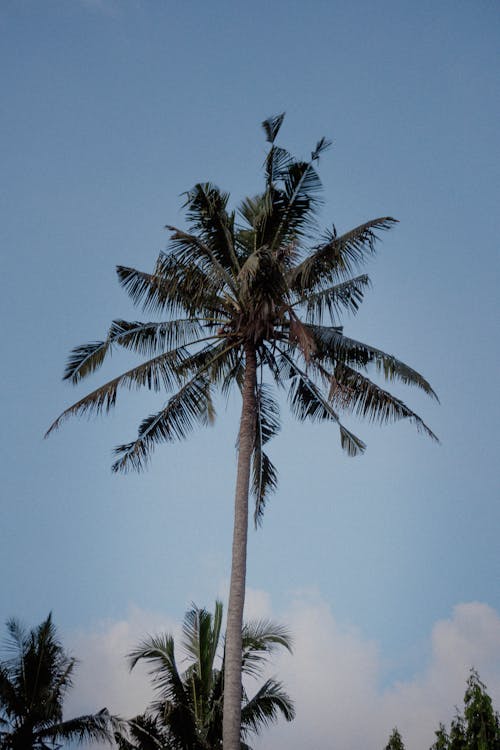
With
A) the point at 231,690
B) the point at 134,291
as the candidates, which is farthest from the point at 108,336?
the point at 231,690

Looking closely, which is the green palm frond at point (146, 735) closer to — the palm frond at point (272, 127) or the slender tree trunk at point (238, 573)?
the slender tree trunk at point (238, 573)

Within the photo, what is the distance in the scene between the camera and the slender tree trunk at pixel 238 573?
35.9ft

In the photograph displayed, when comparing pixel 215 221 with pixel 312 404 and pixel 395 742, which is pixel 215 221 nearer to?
pixel 312 404

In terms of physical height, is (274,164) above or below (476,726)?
above

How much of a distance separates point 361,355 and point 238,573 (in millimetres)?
4688

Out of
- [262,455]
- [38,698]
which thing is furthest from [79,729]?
[262,455]

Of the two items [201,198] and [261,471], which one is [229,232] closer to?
[201,198]

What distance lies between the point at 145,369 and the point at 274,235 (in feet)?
11.6

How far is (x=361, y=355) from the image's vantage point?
1430 centimetres

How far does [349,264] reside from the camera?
553 inches

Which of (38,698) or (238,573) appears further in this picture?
(38,698)

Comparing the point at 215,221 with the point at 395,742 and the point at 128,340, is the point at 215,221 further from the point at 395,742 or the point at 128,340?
the point at 395,742

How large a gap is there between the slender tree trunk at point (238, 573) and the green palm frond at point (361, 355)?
131 centimetres

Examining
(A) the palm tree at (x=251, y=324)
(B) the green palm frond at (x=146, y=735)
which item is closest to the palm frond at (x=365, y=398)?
(A) the palm tree at (x=251, y=324)
